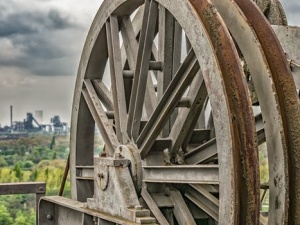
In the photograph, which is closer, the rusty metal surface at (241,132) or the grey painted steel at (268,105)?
the rusty metal surface at (241,132)

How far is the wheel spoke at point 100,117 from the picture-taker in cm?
787

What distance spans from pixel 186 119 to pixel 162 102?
345 millimetres

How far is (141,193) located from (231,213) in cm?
166

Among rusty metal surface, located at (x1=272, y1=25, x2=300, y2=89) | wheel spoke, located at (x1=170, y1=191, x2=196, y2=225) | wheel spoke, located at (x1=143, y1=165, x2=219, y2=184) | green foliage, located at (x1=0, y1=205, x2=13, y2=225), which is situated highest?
green foliage, located at (x1=0, y1=205, x2=13, y2=225)

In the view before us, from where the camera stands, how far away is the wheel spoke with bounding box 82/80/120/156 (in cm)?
787

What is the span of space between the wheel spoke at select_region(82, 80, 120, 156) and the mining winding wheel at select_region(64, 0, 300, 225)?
0.01m

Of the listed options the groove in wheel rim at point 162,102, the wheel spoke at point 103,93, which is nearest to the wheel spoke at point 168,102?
the groove in wheel rim at point 162,102

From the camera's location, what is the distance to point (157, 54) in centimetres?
842

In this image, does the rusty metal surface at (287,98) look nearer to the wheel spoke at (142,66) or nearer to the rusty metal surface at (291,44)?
the rusty metal surface at (291,44)

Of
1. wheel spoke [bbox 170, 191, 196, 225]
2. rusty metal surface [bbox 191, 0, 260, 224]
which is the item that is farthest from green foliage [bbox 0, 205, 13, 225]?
rusty metal surface [bbox 191, 0, 260, 224]

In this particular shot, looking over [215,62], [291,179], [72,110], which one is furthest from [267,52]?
[72,110]

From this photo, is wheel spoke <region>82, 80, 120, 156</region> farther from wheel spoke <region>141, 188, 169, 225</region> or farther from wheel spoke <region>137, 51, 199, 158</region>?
wheel spoke <region>141, 188, 169, 225</region>

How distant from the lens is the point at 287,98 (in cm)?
595

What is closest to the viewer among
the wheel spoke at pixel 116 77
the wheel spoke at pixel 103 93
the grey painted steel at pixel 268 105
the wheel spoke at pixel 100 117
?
the grey painted steel at pixel 268 105
